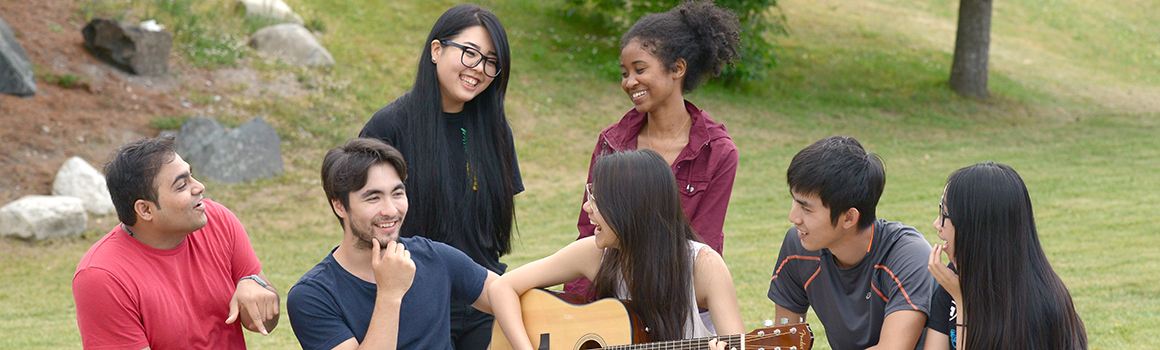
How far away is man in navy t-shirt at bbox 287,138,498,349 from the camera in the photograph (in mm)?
2971

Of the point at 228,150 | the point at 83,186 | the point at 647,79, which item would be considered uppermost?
the point at 647,79

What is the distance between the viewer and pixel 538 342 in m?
3.46

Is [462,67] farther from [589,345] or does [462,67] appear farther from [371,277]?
[589,345]

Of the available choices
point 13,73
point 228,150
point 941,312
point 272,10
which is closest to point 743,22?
point 272,10

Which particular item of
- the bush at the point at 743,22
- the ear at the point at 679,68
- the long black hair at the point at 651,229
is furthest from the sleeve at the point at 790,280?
the bush at the point at 743,22

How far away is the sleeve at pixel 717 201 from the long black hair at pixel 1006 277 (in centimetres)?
99

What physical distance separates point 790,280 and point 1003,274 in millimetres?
874

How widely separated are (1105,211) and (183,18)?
11.9 metres

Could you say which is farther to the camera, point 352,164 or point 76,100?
point 76,100

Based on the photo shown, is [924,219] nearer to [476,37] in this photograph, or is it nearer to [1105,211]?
[1105,211]

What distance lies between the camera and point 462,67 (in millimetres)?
3674

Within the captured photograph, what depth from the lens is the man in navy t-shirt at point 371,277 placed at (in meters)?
2.97

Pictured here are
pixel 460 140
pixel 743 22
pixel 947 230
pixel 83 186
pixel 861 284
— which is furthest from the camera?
pixel 743 22

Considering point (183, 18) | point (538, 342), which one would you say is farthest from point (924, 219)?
point (183, 18)
